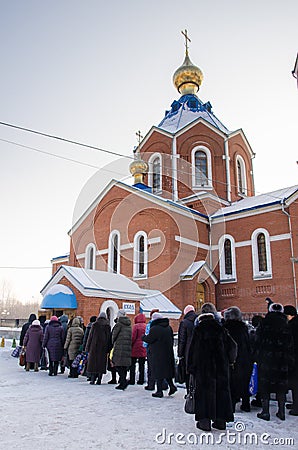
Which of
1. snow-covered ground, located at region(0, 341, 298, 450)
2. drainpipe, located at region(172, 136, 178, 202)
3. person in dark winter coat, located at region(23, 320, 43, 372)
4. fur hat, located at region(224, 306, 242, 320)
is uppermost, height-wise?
drainpipe, located at region(172, 136, 178, 202)

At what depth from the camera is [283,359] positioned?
5059 millimetres

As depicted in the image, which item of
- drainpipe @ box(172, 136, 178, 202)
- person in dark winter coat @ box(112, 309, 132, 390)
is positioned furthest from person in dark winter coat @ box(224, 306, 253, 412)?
drainpipe @ box(172, 136, 178, 202)

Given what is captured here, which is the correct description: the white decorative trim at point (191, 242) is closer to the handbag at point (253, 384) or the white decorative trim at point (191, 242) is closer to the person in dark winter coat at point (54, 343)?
the person in dark winter coat at point (54, 343)

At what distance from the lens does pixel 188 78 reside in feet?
83.1

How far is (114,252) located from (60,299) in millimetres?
7543

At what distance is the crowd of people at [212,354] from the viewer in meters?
4.43

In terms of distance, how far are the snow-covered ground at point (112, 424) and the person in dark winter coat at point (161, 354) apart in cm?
25

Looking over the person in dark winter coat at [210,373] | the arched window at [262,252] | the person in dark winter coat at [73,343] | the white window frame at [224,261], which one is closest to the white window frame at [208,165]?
the white window frame at [224,261]

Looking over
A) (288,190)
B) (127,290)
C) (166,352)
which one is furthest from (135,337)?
(288,190)

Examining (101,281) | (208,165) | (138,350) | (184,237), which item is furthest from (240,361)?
(208,165)

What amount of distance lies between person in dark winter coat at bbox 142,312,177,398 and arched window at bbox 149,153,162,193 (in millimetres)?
16682

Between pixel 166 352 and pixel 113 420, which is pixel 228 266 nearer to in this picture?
pixel 166 352

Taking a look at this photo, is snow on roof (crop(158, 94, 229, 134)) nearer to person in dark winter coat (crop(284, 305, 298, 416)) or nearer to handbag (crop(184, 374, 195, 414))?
person in dark winter coat (crop(284, 305, 298, 416))

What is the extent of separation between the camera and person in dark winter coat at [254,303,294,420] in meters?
4.99
